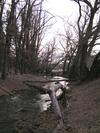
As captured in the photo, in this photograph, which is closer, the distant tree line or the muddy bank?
the muddy bank

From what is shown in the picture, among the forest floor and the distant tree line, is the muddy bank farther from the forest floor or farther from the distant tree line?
the distant tree line

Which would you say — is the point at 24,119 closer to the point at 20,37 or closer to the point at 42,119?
the point at 42,119

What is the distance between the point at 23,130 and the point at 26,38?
37.6 metres

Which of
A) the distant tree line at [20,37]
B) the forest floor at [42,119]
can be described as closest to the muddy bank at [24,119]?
the forest floor at [42,119]

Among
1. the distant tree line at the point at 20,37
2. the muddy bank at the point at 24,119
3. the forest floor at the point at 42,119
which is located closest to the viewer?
the forest floor at the point at 42,119

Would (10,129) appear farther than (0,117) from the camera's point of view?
No

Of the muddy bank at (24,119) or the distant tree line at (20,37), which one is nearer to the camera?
the muddy bank at (24,119)

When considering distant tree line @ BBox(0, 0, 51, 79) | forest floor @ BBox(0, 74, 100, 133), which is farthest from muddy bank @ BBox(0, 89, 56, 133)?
distant tree line @ BBox(0, 0, 51, 79)

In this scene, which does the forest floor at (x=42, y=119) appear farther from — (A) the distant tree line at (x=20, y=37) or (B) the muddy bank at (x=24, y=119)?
(A) the distant tree line at (x=20, y=37)

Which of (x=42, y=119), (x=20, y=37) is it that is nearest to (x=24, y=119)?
(x=42, y=119)

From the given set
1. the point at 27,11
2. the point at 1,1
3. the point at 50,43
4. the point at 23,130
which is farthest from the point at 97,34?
the point at 50,43

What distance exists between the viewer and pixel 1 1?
34500 mm

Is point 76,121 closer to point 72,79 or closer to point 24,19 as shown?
point 72,79

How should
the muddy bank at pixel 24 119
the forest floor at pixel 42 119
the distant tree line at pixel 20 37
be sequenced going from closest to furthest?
1. the forest floor at pixel 42 119
2. the muddy bank at pixel 24 119
3. the distant tree line at pixel 20 37
